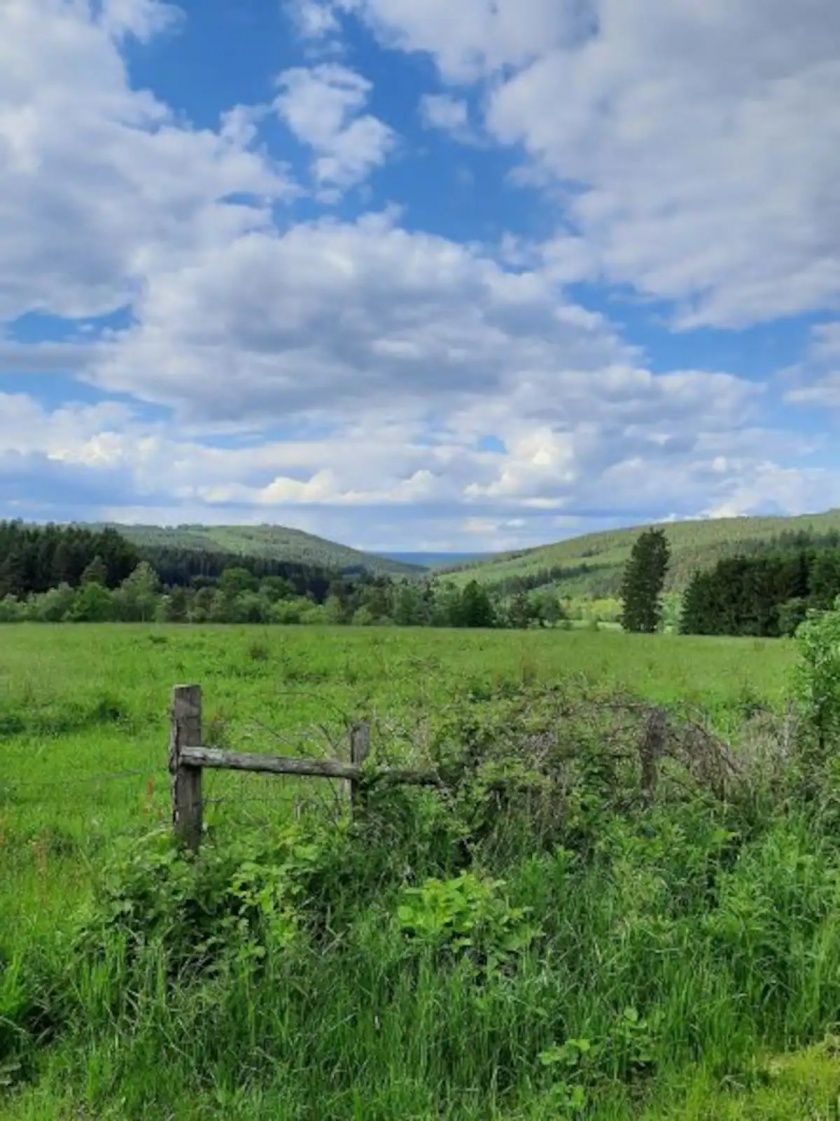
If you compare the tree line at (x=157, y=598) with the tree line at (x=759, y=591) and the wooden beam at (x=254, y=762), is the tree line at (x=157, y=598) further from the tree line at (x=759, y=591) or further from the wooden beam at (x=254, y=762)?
the wooden beam at (x=254, y=762)

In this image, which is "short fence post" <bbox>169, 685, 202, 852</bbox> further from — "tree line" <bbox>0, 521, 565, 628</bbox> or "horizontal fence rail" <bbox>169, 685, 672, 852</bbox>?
"tree line" <bbox>0, 521, 565, 628</bbox>

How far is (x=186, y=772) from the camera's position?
579 cm

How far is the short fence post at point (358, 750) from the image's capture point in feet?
20.0

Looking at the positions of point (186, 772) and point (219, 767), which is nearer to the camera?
point (219, 767)

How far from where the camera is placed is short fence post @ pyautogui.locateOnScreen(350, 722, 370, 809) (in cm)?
609

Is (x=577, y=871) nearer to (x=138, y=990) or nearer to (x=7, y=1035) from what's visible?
(x=138, y=990)

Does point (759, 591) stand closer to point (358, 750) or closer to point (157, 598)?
point (157, 598)

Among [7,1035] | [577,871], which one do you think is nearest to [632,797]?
[577,871]

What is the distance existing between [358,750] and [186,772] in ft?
4.04

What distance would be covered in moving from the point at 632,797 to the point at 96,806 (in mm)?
6688

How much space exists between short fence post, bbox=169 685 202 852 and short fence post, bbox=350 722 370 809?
1.09 m

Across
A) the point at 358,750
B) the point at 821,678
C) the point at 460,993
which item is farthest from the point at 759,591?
the point at 460,993

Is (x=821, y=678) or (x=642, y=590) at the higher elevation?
(x=821, y=678)

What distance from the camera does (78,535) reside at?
304 feet
